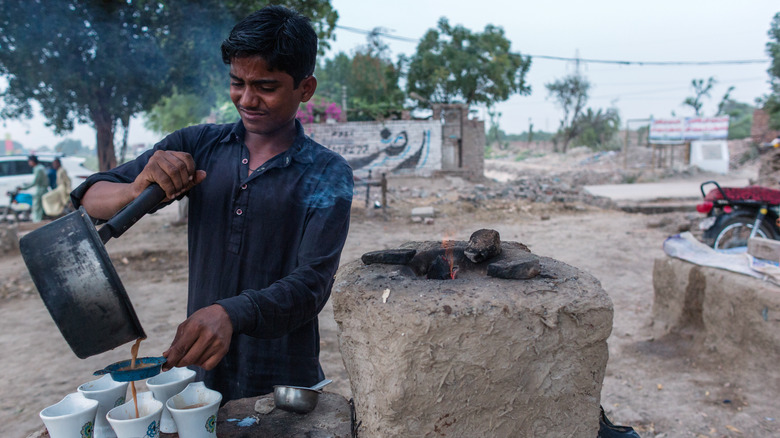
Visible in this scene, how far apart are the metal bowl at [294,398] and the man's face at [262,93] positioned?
83 cm

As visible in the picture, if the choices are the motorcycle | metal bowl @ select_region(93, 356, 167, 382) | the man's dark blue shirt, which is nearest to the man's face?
the man's dark blue shirt

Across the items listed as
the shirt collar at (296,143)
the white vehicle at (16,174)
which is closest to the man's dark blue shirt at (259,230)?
the shirt collar at (296,143)

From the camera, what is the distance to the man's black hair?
1.41 meters

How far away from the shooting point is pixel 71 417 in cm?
123

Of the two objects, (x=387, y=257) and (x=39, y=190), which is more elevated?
(x=387, y=257)

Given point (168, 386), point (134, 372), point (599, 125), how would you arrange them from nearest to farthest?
point (134, 372), point (168, 386), point (599, 125)

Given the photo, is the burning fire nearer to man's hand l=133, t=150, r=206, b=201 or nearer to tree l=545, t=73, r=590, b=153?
man's hand l=133, t=150, r=206, b=201

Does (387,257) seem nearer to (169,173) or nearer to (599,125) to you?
(169,173)

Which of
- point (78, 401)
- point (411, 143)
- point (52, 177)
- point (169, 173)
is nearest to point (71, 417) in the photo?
point (78, 401)

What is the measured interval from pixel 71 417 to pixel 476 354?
1.01 meters

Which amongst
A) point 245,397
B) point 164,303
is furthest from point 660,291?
point 164,303

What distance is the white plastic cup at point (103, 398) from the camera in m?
1.35

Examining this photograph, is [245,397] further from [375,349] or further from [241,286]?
[375,349]

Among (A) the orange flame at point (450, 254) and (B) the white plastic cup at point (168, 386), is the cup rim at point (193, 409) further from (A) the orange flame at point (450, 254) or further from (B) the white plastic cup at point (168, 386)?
(A) the orange flame at point (450, 254)
